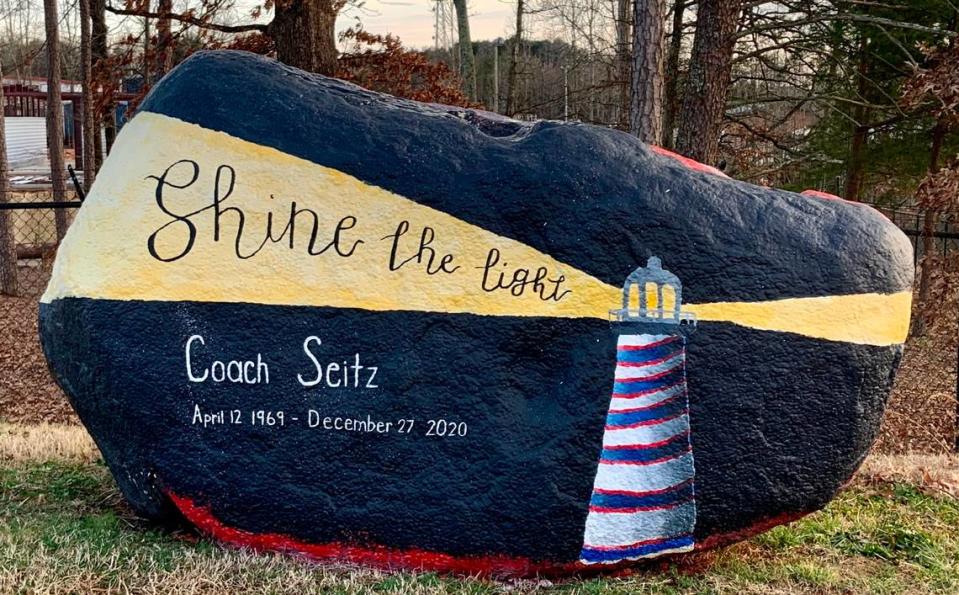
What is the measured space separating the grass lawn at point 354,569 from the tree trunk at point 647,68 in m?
4.03

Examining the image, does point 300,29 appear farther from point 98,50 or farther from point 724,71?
point 98,50

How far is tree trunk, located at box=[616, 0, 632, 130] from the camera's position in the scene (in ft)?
40.6

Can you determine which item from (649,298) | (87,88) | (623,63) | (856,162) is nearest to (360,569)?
(649,298)

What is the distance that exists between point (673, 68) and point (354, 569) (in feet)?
31.1

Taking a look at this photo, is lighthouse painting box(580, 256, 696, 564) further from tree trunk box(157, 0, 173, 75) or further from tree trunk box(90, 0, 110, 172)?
tree trunk box(90, 0, 110, 172)

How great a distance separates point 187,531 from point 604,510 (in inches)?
70.8

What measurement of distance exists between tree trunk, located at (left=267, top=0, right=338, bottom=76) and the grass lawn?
481cm

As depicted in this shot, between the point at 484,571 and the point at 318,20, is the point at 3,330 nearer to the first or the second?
the point at 318,20

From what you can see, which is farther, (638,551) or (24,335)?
(24,335)

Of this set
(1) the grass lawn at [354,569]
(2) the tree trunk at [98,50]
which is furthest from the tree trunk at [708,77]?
(2) the tree trunk at [98,50]

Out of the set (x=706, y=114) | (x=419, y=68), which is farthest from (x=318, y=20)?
(x=706, y=114)

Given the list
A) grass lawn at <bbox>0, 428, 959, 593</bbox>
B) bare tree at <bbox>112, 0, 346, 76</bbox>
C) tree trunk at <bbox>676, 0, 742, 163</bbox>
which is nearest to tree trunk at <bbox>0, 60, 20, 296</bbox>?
bare tree at <bbox>112, 0, 346, 76</bbox>

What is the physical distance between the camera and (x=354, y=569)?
12.2 feet

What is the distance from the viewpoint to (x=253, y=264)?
365 centimetres
